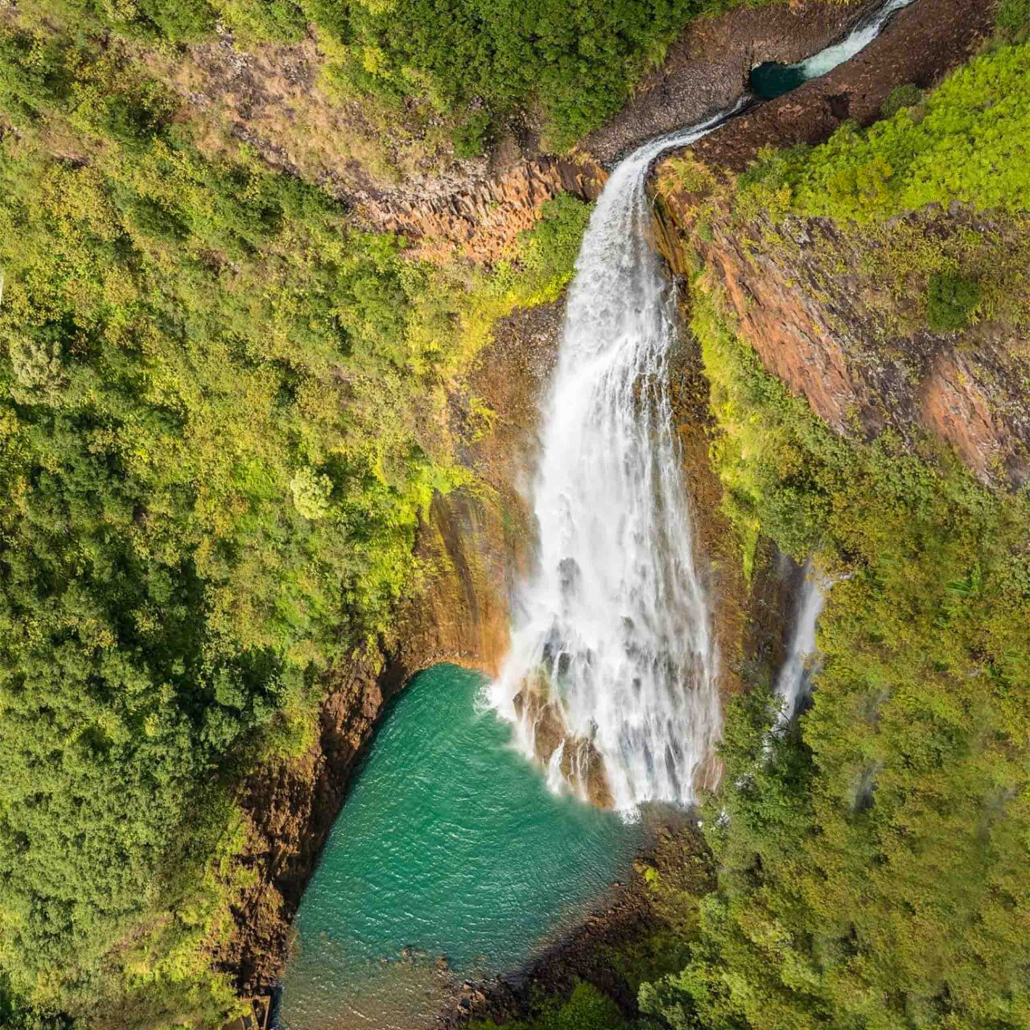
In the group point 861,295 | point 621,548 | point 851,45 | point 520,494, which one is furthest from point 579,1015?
point 851,45

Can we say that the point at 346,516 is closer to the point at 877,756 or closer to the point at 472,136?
the point at 472,136

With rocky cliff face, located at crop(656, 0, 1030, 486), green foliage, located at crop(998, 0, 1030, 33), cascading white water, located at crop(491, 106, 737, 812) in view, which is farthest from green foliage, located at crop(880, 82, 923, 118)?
cascading white water, located at crop(491, 106, 737, 812)

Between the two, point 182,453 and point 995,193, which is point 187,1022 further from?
point 995,193

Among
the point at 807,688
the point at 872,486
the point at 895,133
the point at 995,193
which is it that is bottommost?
the point at 807,688

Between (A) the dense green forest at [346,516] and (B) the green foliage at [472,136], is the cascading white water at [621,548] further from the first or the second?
(B) the green foliage at [472,136]

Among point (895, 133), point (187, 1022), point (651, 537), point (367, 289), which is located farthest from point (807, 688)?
point (187, 1022)

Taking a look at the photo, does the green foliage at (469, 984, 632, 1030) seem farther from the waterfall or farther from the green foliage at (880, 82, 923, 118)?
the green foliage at (880, 82, 923, 118)
